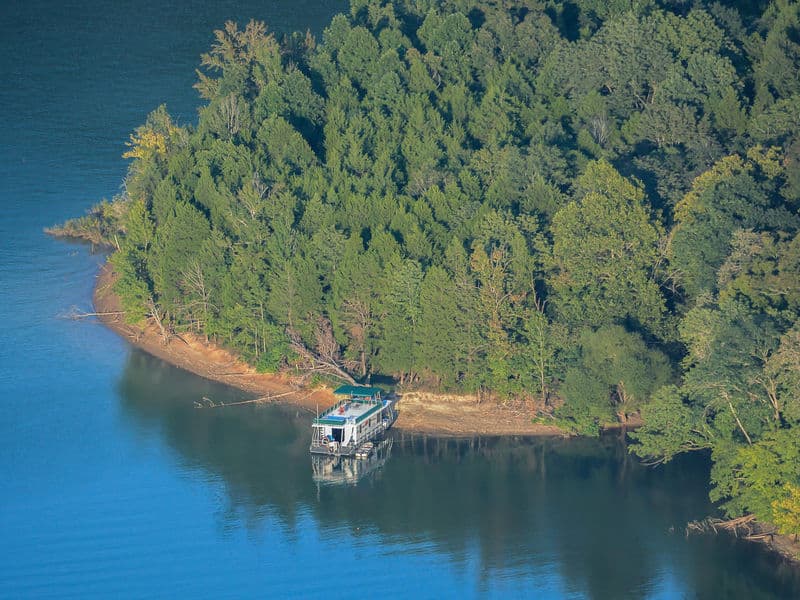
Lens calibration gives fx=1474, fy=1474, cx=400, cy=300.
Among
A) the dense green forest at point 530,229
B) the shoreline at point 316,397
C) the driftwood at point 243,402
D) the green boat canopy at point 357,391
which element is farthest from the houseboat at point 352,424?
the driftwood at point 243,402

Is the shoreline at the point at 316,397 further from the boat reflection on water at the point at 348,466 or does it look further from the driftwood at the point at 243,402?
the boat reflection on water at the point at 348,466

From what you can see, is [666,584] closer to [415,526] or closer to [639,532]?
[639,532]

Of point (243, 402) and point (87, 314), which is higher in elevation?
Result: point (87, 314)

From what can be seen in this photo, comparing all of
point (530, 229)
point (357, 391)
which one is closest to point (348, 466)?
point (357, 391)

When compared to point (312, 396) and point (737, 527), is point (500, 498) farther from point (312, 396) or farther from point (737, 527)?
point (312, 396)

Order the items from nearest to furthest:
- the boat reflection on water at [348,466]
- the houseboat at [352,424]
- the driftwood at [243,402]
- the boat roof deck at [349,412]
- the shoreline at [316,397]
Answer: the boat reflection on water at [348,466]
the houseboat at [352,424]
the boat roof deck at [349,412]
the shoreline at [316,397]
the driftwood at [243,402]
